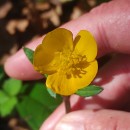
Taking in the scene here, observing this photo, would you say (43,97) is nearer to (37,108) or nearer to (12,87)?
(37,108)

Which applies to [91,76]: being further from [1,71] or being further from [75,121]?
[1,71]

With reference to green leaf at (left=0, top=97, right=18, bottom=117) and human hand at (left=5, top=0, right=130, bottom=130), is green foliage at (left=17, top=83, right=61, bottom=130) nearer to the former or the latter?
green leaf at (left=0, top=97, right=18, bottom=117)

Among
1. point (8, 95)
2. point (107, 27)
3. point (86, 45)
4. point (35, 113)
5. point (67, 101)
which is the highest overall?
point (86, 45)

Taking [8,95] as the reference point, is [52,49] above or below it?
above

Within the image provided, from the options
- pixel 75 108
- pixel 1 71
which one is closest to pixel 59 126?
pixel 75 108

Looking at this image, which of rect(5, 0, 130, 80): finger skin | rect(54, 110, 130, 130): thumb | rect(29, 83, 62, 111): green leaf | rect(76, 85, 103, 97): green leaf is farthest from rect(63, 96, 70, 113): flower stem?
rect(29, 83, 62, 111): green leaf

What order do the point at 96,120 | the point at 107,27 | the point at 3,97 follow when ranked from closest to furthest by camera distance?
the point at 96,120 → the point at 107,27 → the point at 3,97

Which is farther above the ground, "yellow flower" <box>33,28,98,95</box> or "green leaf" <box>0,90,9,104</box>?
"yellow flower" <box>33,28,98,95</box>

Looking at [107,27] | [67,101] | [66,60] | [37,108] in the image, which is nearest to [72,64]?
[66,60]
